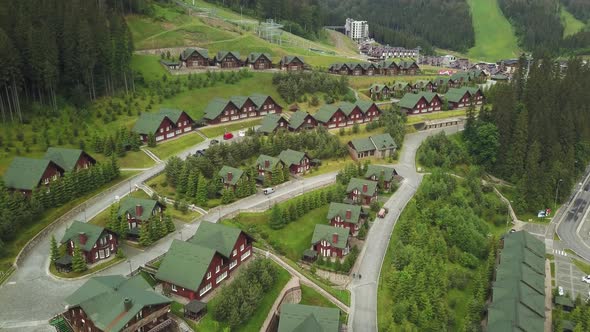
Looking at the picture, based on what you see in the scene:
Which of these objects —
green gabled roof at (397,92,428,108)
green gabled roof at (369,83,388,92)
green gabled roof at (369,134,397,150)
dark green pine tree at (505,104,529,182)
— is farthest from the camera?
green gabled roof at (369,83,388,92)

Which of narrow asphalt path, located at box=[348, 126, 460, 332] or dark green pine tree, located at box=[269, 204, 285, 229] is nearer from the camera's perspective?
narrow asphalt path, located at box=[348, 126, 460, 332]

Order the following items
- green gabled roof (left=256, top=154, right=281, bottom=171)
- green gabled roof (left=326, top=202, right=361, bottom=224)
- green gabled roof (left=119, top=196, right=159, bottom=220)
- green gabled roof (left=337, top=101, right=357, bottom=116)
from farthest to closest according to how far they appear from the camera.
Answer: green gabled roof (left=337, top=101, right=357, bottom=116) < green gabled roof (left=256, top=154, right=281, bottom=171) < green gabled roof (left=326, top=202, right=361, bottom=224) < green gabled roof (left=119, top=196, right=159, bottom=220)

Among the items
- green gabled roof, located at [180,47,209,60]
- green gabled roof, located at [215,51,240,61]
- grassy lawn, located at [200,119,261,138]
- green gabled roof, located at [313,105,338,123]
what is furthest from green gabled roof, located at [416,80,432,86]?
green gabled roof, located at [180,47,209,60]

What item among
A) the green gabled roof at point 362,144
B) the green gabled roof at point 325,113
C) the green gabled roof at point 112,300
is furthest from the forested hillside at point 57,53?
the green gabled roof at point 362,144

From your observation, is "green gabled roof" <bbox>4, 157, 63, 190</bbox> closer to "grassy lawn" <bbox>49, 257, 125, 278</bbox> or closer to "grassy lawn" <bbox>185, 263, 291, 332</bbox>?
"grassy lawn" <bbox>49, 257, 125, 278</bbox>

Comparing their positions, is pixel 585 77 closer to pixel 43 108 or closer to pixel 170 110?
pixel 170 110

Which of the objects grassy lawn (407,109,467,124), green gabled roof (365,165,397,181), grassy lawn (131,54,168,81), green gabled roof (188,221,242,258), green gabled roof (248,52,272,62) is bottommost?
green gabled roof (188,221,242,258)

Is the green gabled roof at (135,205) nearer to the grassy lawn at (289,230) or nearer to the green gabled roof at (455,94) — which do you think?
the grassy lawn at (289,230)
